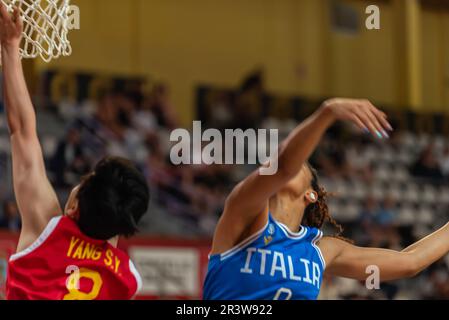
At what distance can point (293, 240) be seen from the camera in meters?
3.06

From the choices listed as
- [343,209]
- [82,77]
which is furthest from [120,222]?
[343,209]

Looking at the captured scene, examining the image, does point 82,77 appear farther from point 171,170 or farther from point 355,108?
point 355,108

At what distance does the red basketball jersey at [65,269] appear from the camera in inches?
108

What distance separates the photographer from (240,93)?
11938 millimetres

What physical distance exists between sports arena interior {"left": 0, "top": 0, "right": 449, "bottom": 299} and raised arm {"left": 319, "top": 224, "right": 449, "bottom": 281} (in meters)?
4.57

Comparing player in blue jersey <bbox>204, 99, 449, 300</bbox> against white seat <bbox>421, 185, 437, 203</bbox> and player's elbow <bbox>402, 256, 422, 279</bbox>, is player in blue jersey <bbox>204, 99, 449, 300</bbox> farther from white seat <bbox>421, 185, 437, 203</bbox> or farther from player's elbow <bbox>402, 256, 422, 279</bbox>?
white seat <bbox>421, 185, 437, 203</bbox>

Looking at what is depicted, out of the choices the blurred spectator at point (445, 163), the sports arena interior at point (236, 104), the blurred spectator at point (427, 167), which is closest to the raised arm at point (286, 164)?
the sports arena interior at point (236, 104)

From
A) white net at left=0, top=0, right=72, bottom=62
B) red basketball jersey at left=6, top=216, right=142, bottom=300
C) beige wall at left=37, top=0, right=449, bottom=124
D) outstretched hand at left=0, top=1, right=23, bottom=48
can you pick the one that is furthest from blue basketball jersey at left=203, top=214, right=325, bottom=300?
beige wall at left=37, top=0, right=449, bottom=124

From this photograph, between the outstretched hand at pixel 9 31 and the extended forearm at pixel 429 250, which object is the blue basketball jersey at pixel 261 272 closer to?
the extended forearm at pixel 429 250

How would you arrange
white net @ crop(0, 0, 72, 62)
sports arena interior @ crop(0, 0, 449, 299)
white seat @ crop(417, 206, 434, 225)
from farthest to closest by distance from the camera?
white seat @ crop(417, 206, 434, 225)
sports arena interior @ crop(0, 0, 449, 299)
white net @ crop(0, 0, 72, 62)

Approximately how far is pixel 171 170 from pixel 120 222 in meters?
7.46

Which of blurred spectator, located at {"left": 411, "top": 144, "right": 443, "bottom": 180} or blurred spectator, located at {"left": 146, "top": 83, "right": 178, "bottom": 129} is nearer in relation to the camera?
blurred spectator, located at {"left": 146, "top": 83, "right": 178, "bottom": 129}

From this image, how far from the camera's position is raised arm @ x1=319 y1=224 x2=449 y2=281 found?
339 cm

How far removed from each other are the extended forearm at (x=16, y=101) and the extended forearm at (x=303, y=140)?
77 centimetres
